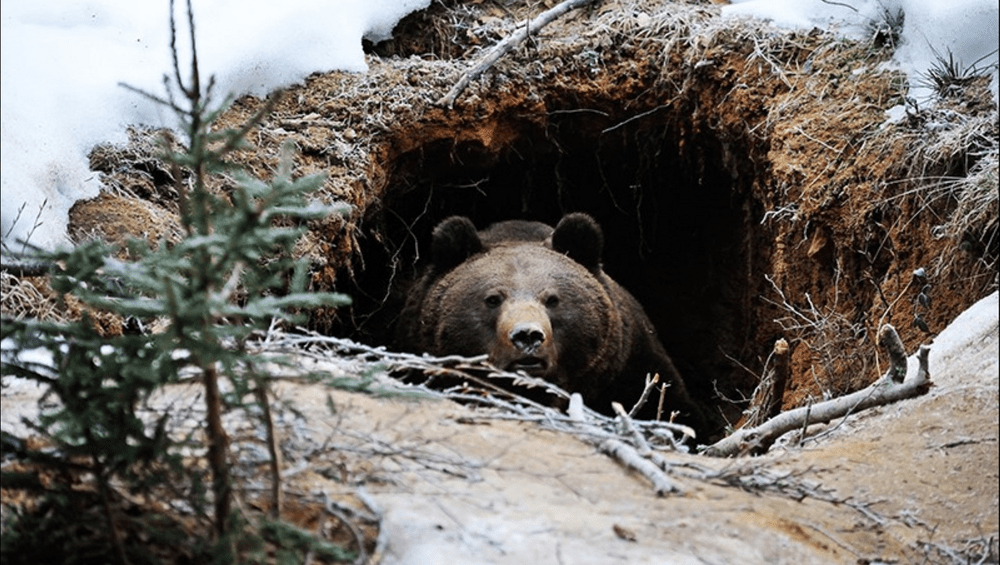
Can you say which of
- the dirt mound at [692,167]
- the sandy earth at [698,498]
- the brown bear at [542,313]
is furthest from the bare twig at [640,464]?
the brown bear at [542,313]

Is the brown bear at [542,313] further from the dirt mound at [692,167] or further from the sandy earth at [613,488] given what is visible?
the sandy earth at [613,488]

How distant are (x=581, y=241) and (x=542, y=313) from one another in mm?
1094

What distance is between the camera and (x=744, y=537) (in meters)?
3.82

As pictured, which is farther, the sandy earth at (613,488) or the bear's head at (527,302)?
the bear's head at (527,302)

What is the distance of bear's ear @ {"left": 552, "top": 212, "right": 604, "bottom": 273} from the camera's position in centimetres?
813

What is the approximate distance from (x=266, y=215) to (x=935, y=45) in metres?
5.37

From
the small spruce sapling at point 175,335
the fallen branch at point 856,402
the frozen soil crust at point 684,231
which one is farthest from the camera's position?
the fallen branch at point 856,402

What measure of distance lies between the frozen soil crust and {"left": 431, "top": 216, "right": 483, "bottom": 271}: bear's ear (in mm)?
488

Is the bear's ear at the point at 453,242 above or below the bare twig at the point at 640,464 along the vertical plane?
above

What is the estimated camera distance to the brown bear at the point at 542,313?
24.0 ft

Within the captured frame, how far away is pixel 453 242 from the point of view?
813cm

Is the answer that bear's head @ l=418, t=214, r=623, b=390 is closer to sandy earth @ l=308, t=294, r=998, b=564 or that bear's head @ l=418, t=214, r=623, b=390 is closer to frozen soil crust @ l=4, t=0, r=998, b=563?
frozen soil crust @ l=4, t=0, r=998, b=563

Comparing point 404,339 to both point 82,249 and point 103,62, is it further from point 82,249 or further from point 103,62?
point 82,249

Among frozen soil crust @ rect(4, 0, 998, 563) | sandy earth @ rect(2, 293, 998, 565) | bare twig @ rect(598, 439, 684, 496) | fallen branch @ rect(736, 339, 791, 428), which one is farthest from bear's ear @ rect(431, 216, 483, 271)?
bare twig @ rect(598, 439, 684, 496)
